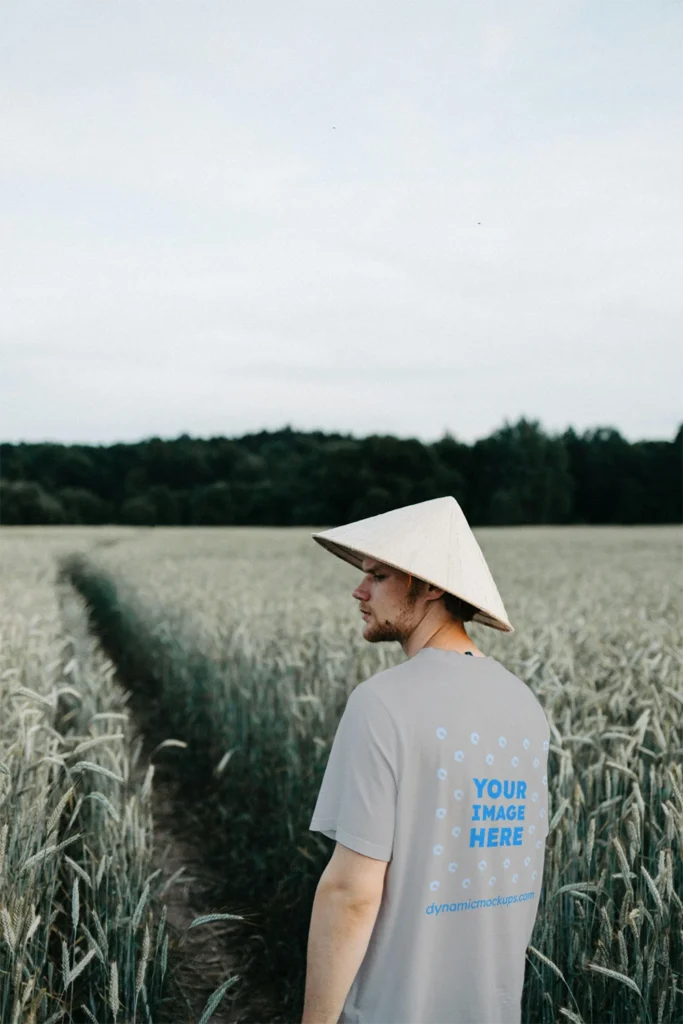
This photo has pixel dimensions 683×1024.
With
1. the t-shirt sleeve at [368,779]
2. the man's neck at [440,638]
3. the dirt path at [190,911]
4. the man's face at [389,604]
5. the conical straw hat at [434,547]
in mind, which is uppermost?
the conical straw hat at [434,547]

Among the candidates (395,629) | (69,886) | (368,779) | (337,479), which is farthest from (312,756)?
(337,479)

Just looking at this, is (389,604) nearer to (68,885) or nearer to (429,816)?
(429,816)

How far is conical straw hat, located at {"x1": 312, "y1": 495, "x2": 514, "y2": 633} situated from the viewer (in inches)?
69.6

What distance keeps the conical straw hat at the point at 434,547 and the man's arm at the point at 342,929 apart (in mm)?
515

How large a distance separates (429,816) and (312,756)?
124 inches

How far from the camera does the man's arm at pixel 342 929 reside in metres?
1.56

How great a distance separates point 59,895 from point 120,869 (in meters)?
0.41

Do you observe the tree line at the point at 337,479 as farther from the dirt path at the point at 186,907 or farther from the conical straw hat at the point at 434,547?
the conical straw hat at the point at 434,547

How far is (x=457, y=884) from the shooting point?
166cm

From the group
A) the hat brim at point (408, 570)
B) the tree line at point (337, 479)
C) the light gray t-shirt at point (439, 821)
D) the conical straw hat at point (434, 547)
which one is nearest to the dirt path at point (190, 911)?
the light gray t-shirt at point (439, 821)

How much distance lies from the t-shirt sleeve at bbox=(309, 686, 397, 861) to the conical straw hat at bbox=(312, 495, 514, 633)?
0.30 meters

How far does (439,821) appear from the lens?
160 cm

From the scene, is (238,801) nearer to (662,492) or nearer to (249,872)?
(249,872)

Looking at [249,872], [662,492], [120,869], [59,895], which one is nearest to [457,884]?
[120,869]
